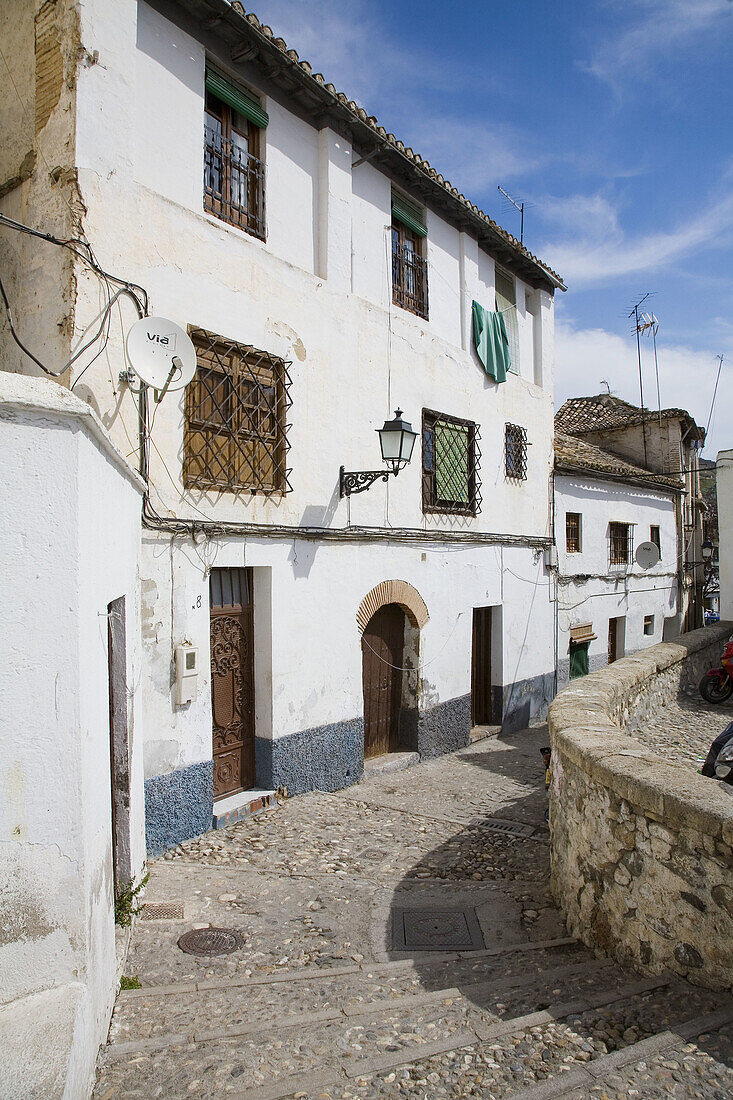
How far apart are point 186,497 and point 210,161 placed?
3.46m

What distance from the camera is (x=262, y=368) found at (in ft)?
24.2

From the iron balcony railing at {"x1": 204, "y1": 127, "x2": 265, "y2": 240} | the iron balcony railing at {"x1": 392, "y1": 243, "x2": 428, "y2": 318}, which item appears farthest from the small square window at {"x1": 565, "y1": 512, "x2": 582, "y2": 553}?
the iron balcony railing at {"x1": 204, "y1": 127, "x2": 265, "y2": 240}

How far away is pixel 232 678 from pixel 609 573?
11350 millimetres

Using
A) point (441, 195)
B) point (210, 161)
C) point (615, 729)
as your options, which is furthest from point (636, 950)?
point (441, 195)

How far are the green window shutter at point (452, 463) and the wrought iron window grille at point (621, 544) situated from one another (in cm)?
658

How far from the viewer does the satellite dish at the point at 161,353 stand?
5.61 metres

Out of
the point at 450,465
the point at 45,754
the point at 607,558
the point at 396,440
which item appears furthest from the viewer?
the point at 607,558

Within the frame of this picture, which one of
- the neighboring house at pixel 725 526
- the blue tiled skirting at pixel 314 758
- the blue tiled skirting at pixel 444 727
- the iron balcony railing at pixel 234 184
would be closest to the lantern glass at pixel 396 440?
the iron balcony railing at pixel 234 184

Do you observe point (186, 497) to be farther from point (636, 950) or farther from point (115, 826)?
point (636, 950)

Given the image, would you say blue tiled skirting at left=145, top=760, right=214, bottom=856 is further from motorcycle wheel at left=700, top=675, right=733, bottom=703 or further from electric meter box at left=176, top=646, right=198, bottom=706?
motorcycle wheel at left=700, top=675, right=733, bottom=703

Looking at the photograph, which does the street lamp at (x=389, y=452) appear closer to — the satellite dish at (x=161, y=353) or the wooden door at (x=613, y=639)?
the satellite dish at (x=161, y=353)

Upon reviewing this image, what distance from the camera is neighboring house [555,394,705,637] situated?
19.7 meters

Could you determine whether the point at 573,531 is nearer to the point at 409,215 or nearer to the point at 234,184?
the point at 409,215

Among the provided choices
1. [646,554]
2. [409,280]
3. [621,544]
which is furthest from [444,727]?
[646,554]
